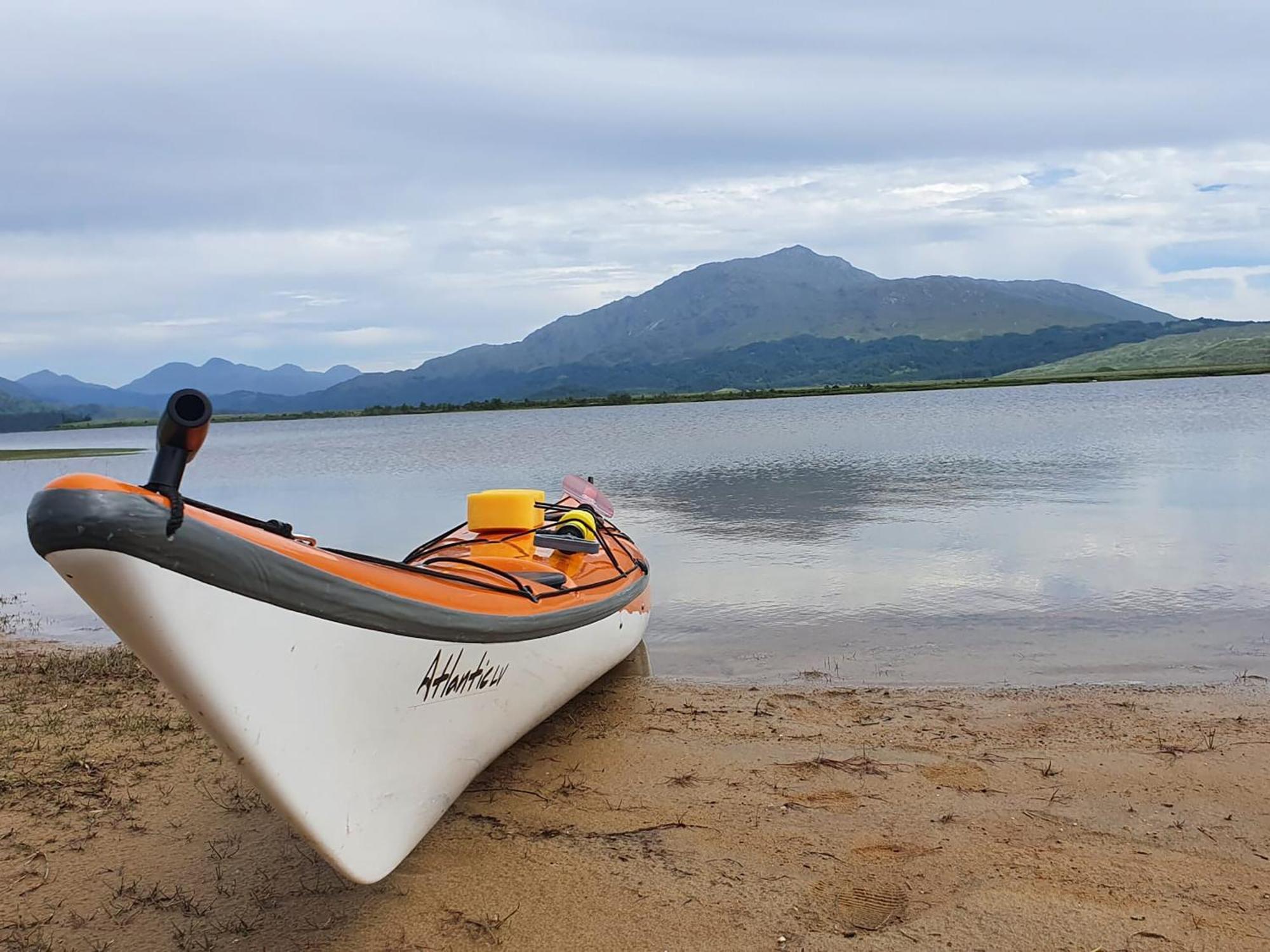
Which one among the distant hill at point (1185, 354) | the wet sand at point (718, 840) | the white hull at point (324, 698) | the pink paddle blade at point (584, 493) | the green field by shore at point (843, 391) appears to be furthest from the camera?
the distant hill at point (1185, 354)

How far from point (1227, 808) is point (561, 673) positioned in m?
3.90

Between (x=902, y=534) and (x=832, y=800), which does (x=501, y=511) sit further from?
(x=902, y=534)

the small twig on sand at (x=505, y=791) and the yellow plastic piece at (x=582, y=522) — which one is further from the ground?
the yellow plastic piece at (x=582, y=522)

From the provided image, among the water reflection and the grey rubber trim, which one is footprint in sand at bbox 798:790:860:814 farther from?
the water reflection

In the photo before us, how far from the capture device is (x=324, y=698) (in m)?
3.90

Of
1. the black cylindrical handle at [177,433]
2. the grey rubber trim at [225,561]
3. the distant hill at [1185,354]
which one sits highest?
the distant hill at [1185,354]

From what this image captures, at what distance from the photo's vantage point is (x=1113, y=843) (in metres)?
4.83

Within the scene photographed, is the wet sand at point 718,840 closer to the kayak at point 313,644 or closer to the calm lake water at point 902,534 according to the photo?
the kayak at point 313,644

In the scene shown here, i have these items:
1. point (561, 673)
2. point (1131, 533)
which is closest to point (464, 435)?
point (1131, 533)

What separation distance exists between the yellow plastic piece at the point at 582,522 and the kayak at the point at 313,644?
9.21ft

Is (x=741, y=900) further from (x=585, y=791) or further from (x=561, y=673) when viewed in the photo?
(x=561, y=673)

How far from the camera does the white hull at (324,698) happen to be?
128 inches

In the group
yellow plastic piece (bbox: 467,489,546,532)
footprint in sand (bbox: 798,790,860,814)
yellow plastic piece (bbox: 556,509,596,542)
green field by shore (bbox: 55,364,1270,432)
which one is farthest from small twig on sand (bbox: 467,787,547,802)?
green field by shore (bbox: 55,364,1270,432)

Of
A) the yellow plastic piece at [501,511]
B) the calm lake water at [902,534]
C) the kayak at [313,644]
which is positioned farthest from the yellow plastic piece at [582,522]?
the kayak at [313,644]
